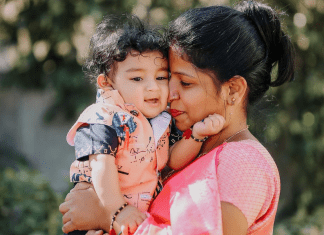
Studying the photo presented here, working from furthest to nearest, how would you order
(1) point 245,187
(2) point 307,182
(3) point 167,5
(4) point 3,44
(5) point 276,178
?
(4) point 3,44, (2) point 307,182, (3) point 167,5, (5) point 276,178, (1) point 245,187

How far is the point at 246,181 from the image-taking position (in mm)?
1577

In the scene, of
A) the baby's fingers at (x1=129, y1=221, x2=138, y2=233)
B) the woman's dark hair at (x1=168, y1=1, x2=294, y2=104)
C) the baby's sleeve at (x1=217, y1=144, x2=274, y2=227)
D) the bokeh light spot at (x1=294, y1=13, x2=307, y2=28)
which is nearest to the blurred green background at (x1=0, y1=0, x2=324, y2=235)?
the bokeh light spot at (x1=294, y1=13, x2=307, y2=28)

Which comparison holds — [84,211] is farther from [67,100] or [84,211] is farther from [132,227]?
[67,100]

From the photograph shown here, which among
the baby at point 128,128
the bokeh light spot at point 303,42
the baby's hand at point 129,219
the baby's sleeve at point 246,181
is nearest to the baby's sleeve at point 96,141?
the baby at point 128,128

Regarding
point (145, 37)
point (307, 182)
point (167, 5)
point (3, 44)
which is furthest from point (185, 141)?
point (3, 44)

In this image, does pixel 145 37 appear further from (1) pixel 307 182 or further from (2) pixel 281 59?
(1) pixel 307 182

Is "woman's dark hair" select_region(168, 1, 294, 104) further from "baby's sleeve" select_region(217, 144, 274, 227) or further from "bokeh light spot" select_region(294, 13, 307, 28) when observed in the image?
"bokeh light spot" select_region(294, 13, 307, 28)

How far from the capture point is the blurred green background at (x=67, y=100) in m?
4.28

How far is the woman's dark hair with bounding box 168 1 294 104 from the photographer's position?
1810mm

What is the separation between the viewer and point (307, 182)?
4969 mm

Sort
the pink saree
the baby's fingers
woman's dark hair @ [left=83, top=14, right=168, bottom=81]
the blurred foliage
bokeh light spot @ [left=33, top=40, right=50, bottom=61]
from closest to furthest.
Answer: the pink saree < the baby's fingers < woman's dark hair @ [left=83, top=14, right=168, bottom=81] < the blurred foliage < bokeh light spot @ [left=33, top=40, right=50, bottom=61]

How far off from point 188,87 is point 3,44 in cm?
428

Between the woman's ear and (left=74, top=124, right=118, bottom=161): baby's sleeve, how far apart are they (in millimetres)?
585

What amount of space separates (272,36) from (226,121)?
0.48 m
